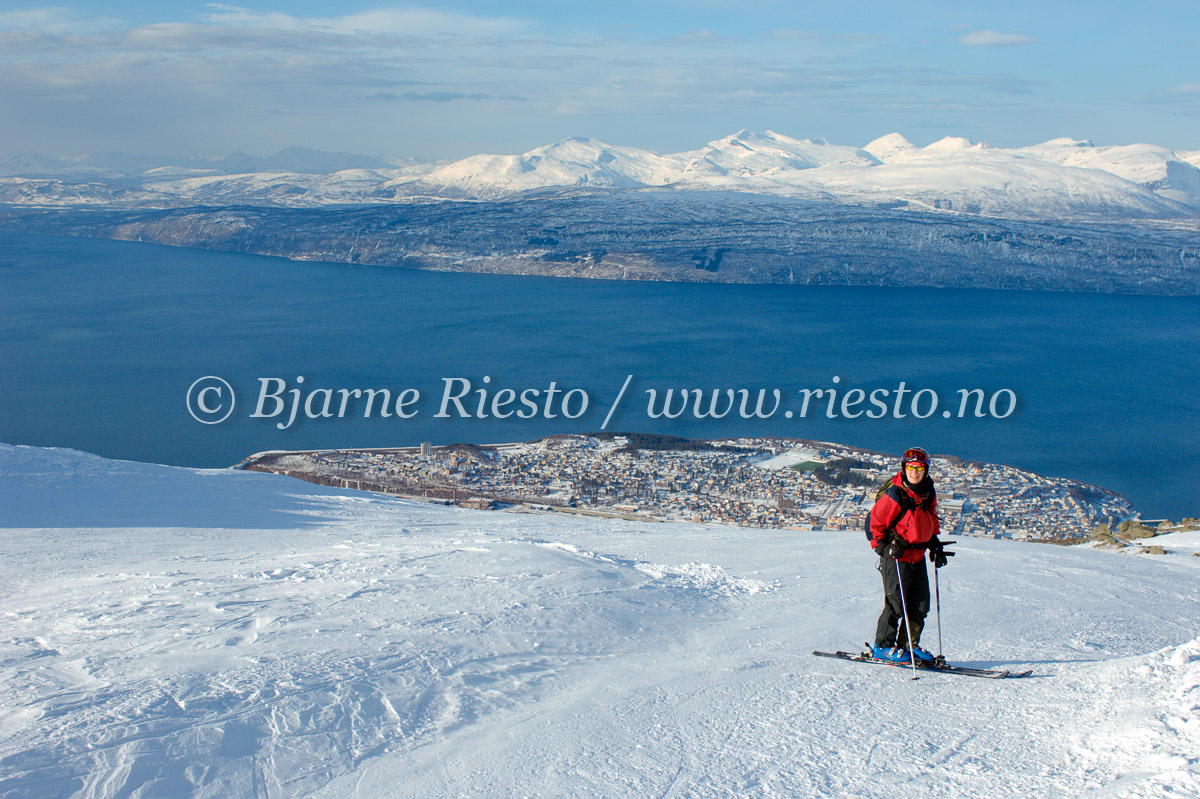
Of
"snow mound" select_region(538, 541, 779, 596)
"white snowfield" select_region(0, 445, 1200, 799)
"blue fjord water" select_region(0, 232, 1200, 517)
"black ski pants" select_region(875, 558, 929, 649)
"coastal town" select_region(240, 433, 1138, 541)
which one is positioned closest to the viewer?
"white snowfield" select_region(0, 445, 1200, 799)

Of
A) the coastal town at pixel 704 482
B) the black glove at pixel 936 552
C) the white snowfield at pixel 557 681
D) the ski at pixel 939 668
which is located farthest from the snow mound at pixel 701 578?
the coastal town at pixel 704 482

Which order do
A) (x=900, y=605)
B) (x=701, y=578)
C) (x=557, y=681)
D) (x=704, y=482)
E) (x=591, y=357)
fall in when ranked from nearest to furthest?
Result: 1. (x=557, y=681)
2. (x=900, y=605)
3. (x=701, y=578)
4. (x=704, y=482)
5. (x=591, y=357)

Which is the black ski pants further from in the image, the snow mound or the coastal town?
the coastal town

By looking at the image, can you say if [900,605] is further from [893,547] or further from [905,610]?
[893,547]

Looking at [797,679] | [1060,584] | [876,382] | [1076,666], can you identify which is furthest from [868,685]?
[876,382]

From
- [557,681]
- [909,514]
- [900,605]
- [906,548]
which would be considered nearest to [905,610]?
[900,605]

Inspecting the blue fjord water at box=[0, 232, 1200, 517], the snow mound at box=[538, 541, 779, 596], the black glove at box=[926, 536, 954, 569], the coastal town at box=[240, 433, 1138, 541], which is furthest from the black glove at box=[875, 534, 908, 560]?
the blue fjord water at box=[0, 232, 1200, 517]
